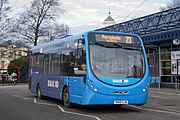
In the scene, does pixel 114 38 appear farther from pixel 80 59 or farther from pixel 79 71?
pixel 79 71

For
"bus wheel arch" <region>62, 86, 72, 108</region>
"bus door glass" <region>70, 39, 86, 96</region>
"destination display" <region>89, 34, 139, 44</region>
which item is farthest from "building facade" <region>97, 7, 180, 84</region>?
"bus door glass" <region>70, 39, 86, 96</region>

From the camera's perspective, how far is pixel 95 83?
12.0 meters

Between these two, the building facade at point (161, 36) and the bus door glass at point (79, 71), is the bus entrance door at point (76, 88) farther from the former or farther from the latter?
the building facade at point (161, 36)

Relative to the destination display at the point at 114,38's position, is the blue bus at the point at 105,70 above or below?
below

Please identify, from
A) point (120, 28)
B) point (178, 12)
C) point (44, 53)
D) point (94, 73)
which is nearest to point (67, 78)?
point (94, 73)

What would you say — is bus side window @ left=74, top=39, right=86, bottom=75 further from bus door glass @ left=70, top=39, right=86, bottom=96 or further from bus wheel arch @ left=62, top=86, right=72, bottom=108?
bus wheel arch @ left=62, top=86, right=72, bottom=108

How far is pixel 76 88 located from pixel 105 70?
147 cm

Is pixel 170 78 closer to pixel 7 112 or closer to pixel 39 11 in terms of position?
pixel 7 112

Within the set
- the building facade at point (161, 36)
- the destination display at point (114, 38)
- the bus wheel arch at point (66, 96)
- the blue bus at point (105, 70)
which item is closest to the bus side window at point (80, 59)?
the blue bus at point (105, 70)

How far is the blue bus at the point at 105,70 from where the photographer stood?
1215 centimetres

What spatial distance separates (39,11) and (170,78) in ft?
90.6

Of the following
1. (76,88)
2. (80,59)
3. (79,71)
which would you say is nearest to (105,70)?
(79,71)

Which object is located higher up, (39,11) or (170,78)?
(39,11)

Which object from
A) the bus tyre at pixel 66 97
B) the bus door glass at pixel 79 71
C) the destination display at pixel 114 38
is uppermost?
the destination display at pixel 114 38
